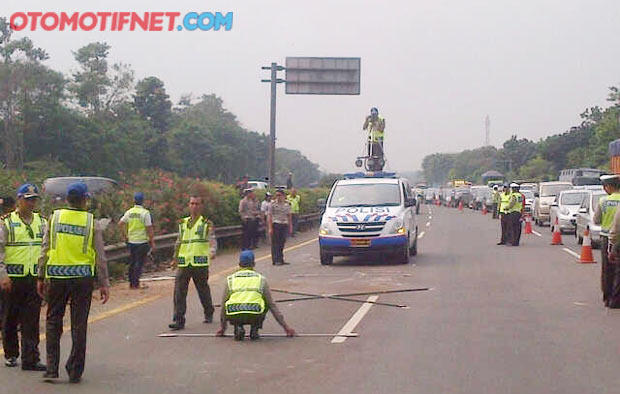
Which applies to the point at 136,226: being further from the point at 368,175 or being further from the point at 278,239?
the point at 368,175

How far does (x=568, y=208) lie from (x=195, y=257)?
21979 mm

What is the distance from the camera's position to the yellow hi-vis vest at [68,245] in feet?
25.9

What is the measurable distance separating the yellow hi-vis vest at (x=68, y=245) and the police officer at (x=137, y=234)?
7.16 m

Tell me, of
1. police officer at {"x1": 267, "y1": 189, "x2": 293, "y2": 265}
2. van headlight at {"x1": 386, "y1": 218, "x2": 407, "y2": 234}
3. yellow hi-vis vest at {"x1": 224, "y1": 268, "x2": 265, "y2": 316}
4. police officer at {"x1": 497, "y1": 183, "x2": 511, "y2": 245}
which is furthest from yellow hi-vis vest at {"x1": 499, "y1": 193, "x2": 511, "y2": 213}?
yellow hi-vis vest at {"x1": 224, "y1": 268, "x2": 265, "y2": 316}

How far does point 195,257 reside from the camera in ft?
37.2

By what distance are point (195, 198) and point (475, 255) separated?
1244 centimetres

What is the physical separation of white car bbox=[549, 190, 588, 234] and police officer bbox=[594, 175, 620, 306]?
17580mm

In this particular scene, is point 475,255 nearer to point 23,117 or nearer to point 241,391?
point 241,391

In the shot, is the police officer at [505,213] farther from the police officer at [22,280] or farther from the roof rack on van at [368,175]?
the police officer at [22,280]

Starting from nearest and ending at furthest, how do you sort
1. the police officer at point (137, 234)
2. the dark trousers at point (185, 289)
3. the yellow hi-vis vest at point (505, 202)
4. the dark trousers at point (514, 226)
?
the dark trousers at point (185, 289)
the police officer at point (137, 234)
the yellow hi-vis vest at point (505, 202)
the dark trousers at point (514, 226)

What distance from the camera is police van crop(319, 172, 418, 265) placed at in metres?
19.6

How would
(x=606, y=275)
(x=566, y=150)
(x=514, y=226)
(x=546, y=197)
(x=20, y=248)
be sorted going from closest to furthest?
(x=20, y=248)
(x=606, y=275)
(x=514, y=226)
(x=546, y=197)
(x=566, y=150)

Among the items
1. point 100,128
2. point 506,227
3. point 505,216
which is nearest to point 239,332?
point 505,216

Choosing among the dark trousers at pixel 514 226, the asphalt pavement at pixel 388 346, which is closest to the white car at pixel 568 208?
the dark trousers at pixel 514 226
